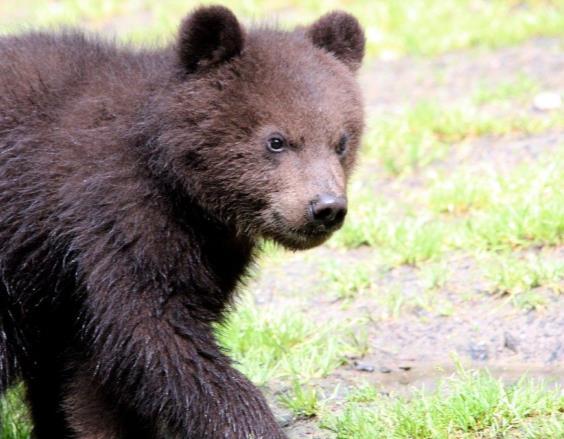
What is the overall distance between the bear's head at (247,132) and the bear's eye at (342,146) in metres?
0.03

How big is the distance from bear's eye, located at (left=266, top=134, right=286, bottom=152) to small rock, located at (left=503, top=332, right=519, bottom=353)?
221 centimetres

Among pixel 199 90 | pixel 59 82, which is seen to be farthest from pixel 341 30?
pixel 59 82

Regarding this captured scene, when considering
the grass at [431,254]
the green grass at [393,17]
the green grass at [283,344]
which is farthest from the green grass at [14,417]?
the green grass at [393,17]

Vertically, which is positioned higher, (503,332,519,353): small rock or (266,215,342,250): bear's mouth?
(266,215,342,250): bear's mouth

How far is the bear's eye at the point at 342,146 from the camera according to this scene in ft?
19.0

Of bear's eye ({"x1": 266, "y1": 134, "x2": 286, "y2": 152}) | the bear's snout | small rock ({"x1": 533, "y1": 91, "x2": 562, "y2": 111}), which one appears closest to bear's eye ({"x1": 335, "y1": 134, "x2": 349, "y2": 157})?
bear's eye ({"x1": 266, "y1": 134, "x2": 286, "y2": 152})

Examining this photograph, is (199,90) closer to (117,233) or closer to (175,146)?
(175,146)

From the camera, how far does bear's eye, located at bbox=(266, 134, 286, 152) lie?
18.4 feet

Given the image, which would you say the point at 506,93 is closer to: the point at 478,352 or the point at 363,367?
the point at 478,352

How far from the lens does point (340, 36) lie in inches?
246

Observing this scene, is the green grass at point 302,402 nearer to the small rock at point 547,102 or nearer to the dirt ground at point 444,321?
the dirt ground at point 444,321

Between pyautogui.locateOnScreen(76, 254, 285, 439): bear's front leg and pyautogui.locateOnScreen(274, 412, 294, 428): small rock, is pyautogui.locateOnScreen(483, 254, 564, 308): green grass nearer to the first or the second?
pyautogui.locateOnScreen(274, 412, 294, 428): small rock

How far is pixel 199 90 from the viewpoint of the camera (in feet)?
18.7

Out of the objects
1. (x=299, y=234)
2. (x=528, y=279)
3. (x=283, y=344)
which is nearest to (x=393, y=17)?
(x=528, y=279)
